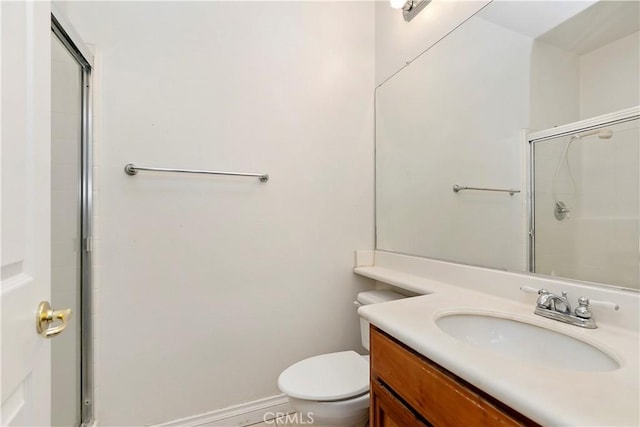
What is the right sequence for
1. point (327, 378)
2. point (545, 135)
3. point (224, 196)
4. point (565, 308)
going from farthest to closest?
point (224, 196) → point (327, 378) → point (545, 135) → point (565, 308)

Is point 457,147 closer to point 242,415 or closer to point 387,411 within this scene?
point 387,411

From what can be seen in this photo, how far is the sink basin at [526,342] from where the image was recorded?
717 millimetres

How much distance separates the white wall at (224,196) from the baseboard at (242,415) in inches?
1.6

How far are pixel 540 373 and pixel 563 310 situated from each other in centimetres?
42

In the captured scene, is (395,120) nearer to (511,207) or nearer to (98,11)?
(511,207)

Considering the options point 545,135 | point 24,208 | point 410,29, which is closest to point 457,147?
point 545,135

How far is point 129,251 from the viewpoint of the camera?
134 centimetres

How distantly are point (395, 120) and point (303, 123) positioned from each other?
547 millimetres

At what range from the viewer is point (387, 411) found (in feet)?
2.81

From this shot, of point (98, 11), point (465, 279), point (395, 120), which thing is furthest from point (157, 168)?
point (465, 279)

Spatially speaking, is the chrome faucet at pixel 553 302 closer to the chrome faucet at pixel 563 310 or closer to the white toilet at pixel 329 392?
the chrome faucet at pixel 563 310

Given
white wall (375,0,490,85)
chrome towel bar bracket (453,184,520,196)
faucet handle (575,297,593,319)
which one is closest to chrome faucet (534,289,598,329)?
faucet handle (575,297,593,319)

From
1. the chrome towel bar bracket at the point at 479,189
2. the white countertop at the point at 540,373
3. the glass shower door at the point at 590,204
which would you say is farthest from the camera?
the chrome towel bar bracket at the point at 479,189

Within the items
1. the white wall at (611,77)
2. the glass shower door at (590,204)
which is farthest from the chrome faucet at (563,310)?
the white wall at (611,77)
